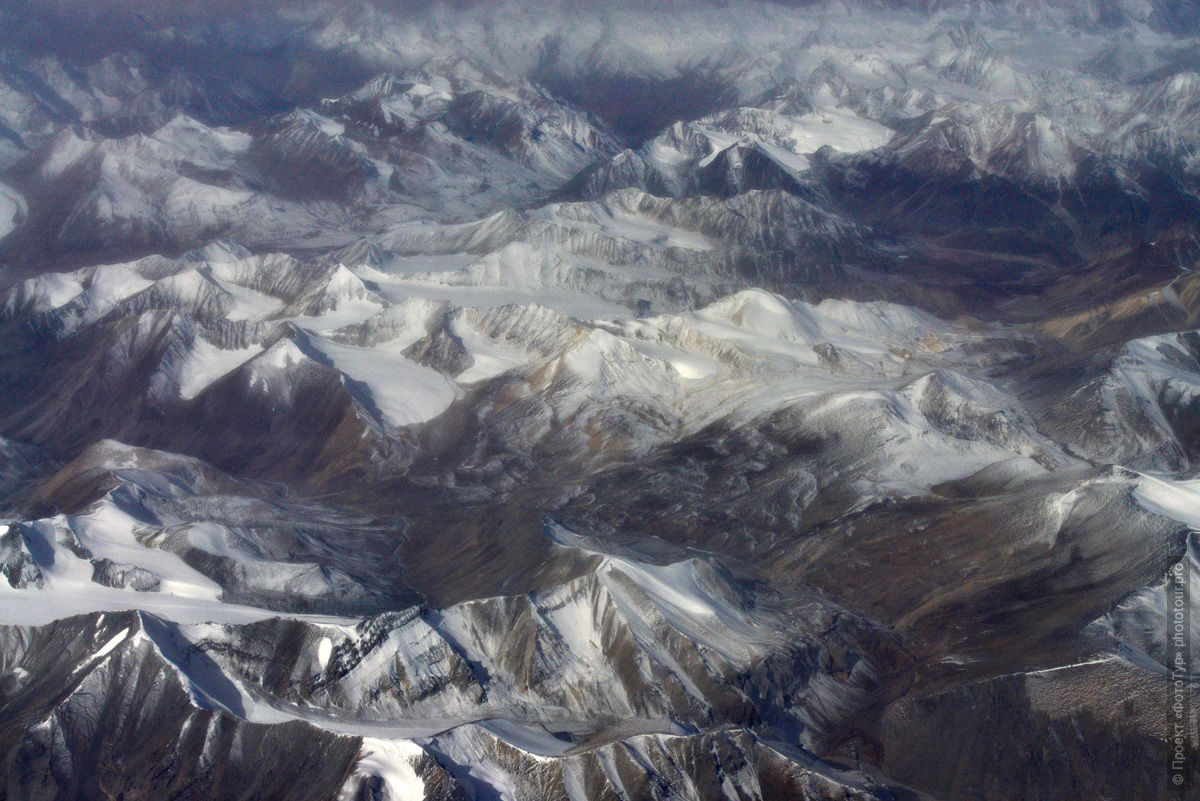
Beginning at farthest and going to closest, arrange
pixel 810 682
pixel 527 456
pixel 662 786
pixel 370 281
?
pixel 370 281 → pixel 527 456 → pixel 810 682 → pixel 662 786

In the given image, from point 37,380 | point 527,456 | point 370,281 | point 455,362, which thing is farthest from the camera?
point 370,281

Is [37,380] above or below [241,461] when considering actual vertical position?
below

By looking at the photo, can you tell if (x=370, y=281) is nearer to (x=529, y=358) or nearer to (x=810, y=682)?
(x=529, y=358)

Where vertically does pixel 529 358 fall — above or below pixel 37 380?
above

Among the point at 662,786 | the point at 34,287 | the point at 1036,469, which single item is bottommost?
the point at 34,287

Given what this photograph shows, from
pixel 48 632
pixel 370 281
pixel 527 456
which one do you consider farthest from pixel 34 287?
pixel 48 632

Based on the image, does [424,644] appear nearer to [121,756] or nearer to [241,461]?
[121,756]

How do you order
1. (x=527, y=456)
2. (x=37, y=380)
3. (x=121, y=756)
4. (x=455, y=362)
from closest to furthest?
(x=121, y=756) → (x=527, y=456) → (x=455, y=362) → (x=37, y=380)

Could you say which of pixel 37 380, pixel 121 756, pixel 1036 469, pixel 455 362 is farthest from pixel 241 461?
pixel 1036 469

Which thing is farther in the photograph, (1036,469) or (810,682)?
(1036,469)
